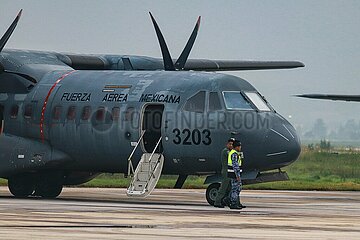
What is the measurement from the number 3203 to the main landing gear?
5.15 meters

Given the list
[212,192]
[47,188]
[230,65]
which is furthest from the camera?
[230,65]

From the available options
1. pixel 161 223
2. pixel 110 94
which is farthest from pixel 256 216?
pixel 110 94

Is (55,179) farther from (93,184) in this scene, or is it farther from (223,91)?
(93,184)

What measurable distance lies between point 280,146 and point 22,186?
28.4 feet

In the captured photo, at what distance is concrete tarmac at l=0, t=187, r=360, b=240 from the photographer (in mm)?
20312

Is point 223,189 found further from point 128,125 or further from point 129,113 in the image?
point 129,113

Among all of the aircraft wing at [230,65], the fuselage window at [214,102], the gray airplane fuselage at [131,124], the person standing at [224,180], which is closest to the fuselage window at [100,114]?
the gray airplane fuselage at [131,124]

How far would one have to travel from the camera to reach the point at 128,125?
30.9 meters

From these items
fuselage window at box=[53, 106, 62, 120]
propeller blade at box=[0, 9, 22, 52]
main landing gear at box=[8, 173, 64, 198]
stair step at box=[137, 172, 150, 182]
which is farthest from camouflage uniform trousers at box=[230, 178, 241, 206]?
propeller blade at box=[0, 9, 22, 52]

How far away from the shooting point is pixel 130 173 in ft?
102

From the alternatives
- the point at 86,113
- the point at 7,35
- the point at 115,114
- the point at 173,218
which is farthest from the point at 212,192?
the point at 7,35

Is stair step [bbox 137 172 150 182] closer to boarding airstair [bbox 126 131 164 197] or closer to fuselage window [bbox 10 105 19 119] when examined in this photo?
boarding airstair [bbox 126 131 164 197]

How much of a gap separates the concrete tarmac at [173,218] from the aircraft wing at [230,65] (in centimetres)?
646

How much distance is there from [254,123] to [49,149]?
21.2 ft
